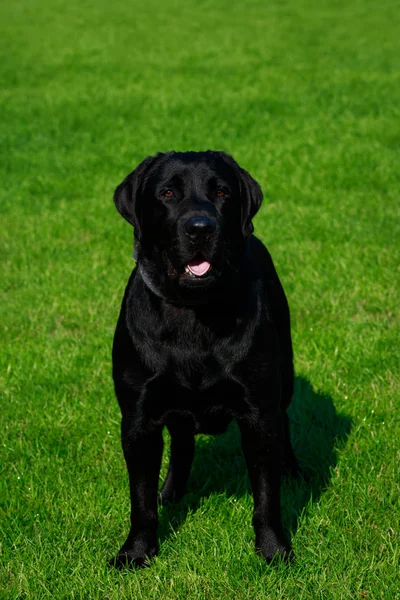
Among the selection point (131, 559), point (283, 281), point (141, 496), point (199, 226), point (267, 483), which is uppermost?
point (199, 226)

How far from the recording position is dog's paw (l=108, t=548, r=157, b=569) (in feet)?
12.7

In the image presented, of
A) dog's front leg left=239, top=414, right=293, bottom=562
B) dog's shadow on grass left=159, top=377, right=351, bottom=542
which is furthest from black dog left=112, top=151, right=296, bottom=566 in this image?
dog's shadow on grass left=159, top=377, right=351, bottom=542

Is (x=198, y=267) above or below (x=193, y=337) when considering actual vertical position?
above

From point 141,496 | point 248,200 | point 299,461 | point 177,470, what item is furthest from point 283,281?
point 141,496

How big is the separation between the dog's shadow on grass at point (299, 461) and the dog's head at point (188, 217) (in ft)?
4.20

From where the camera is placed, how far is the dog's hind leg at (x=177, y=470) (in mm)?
4465

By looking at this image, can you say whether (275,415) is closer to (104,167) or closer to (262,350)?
(262,350)

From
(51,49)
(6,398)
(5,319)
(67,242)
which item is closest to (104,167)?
(67,242)

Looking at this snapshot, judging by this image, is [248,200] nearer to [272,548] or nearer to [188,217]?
[188,217]

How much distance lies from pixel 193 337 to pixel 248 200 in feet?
2.30

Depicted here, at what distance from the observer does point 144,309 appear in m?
3.88

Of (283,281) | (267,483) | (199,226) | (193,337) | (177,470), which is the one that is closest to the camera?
(199,226)

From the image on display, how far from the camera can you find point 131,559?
390 centimetres

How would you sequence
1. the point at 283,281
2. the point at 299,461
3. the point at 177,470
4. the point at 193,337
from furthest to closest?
the point at 283,281 < the point at 299,461 < the point at 177,470 < the point at 193,337
